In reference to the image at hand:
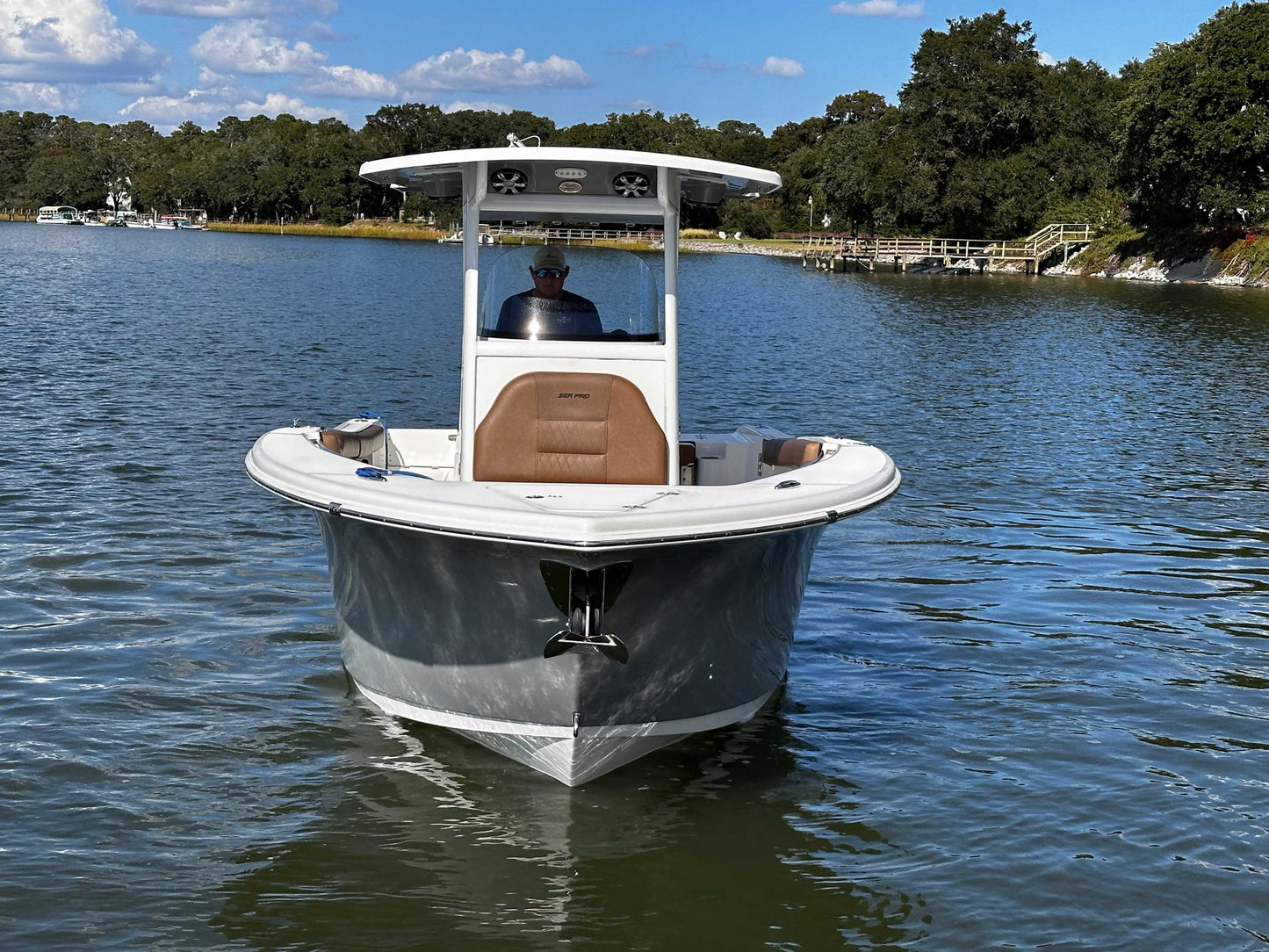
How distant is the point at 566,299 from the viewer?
7.64m

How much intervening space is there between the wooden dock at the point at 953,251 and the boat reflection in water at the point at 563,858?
224ft

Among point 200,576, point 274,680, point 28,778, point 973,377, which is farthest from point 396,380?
point 28,778

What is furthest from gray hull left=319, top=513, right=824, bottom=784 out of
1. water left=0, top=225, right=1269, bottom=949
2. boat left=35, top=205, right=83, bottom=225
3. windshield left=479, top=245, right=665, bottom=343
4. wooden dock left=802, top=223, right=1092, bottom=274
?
boat left=35, top=205, right=83, bottom=225

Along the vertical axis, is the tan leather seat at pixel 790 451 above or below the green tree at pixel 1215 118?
below

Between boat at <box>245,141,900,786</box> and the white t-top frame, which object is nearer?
boat at <box>245,141,900,786</box>

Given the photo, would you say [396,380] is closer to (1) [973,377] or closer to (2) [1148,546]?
(1) [973,377]

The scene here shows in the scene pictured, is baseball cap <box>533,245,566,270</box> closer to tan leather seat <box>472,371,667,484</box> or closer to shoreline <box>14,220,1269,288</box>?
tan leather seat <box>472,371,667,484</box>

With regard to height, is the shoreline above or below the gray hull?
above

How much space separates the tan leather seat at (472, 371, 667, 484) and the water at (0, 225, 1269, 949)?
148 cm

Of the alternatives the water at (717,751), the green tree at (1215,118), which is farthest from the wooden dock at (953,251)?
the water at (717,751)

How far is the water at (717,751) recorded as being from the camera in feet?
18.3

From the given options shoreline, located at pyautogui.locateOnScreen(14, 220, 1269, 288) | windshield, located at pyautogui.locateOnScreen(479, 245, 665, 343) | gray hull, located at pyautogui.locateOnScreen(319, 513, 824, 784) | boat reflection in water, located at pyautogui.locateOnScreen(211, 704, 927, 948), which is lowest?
boat reflection in water, located at pyautogui.locateOnScreen(211, 704, 927, 948)

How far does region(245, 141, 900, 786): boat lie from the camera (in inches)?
228

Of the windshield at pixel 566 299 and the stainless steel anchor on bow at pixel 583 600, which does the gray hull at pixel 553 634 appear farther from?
the windshield at pixel 566 299
